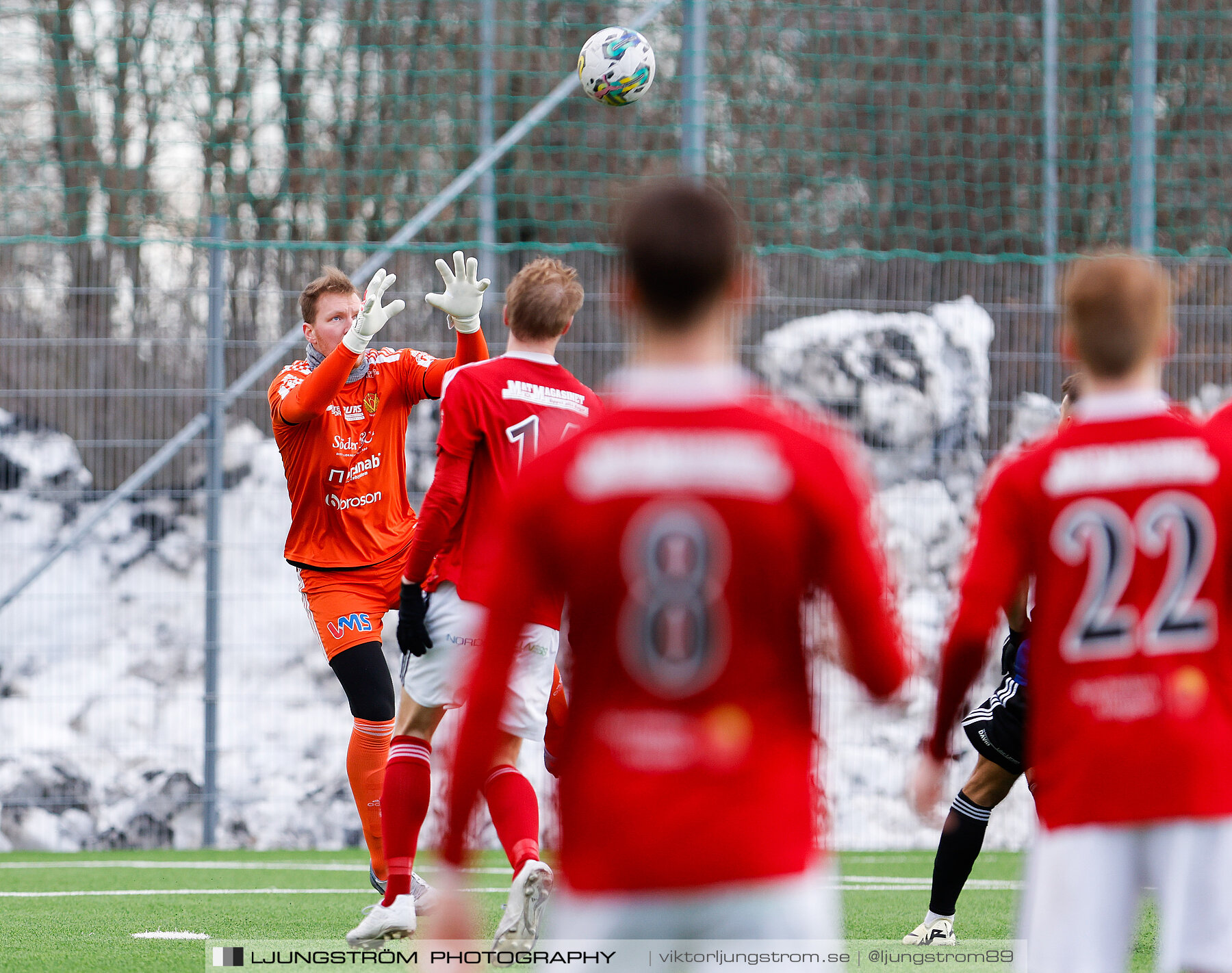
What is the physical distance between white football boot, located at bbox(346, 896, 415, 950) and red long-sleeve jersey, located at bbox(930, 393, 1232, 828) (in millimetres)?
2686

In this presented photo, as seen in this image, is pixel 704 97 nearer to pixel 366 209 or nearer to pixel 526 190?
pixel 526 190

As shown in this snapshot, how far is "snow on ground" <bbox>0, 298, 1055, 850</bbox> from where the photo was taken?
29.4ft

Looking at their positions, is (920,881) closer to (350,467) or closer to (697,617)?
(350,467)

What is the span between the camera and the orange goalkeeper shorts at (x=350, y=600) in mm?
5598

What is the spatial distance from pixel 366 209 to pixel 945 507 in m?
4.43

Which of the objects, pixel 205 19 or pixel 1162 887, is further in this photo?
pixel 205 19

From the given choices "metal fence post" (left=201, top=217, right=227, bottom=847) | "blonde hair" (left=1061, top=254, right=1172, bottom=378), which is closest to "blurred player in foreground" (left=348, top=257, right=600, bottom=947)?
"blonde hair" (left=1061, top=254, right=1172, bottom=378)

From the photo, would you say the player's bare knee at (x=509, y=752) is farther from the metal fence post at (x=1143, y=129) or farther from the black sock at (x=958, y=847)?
the metal fence post at (x=1143, y=129)

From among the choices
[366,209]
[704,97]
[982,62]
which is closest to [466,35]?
[366,209]

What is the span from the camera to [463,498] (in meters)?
4.57

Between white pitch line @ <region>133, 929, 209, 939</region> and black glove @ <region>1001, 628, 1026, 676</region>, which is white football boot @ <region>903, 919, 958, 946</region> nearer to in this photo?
black glove @ <region>1001, 628, 1026, 676</region>

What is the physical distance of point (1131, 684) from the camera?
2.54 metres

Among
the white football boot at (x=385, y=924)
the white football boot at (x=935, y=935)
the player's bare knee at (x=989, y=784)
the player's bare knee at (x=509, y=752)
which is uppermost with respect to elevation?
the player's bare knee at (x=509, y=752)

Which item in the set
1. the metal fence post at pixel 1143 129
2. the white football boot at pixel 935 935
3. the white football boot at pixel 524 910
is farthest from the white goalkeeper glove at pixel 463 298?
the metal fence post at pixel 1143 129
